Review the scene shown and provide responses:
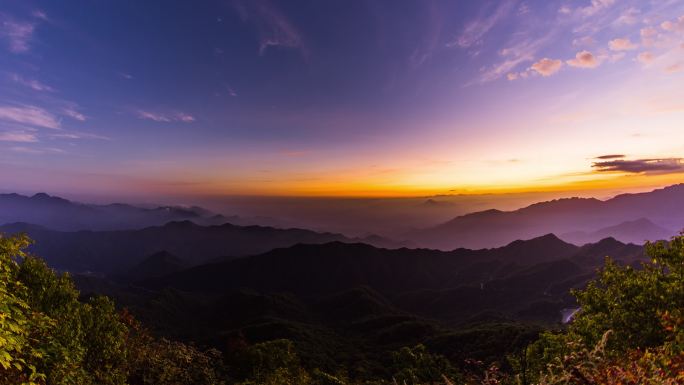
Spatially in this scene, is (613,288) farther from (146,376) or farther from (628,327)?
(146,376)

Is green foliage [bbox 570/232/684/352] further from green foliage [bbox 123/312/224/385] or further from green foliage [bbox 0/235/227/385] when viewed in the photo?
green foliage [bbox 0/235/227/385]

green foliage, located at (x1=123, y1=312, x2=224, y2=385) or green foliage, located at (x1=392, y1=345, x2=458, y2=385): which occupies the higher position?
green foliage, located at (x1=123, y1=312, x2=224, y2=385)

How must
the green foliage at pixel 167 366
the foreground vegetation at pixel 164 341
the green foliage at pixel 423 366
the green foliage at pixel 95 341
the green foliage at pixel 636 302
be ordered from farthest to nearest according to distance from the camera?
the green foliage at pixel 423 366, the green foliage at pixel 167 366, the green foliage at pixel 95 341, the green foliage at pixel 636 302, the foreground vegetation at pixel 164 341

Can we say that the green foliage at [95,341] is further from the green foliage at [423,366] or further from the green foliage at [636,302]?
the green foliage at [636,302]

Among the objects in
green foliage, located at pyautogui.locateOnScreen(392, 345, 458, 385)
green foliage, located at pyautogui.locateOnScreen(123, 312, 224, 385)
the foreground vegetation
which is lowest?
green foliage, located at pyautogui.locateOnScreen(392, 345, 458, 385)

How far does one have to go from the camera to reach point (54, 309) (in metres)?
24.1

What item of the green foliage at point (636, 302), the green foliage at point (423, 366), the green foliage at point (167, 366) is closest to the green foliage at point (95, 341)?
the green foliage at point (167, 366)

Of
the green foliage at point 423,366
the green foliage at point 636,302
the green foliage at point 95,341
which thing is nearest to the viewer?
the green foliage at point 636,302

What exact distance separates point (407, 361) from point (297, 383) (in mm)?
23049

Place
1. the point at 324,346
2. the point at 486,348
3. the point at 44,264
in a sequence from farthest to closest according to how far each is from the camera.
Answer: the point at 324,346 < the point at 486,348 < the point at 44,264

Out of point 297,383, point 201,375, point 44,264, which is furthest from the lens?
point 297,383

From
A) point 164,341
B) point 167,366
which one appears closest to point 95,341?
point 167,366

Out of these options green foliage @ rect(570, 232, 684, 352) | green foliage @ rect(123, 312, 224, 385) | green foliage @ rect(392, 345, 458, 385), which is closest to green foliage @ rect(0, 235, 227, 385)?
green foliage @ rect(123, 312, 224, 385)

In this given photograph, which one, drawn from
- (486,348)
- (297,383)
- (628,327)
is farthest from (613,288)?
(486,348)
